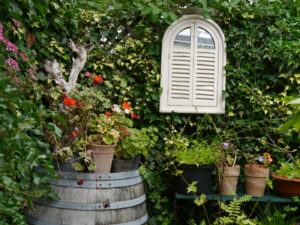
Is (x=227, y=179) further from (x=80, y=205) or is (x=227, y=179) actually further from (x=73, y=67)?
(x=73, y=67)

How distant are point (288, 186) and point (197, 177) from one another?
0.76m

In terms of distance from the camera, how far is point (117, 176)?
1.87 meters

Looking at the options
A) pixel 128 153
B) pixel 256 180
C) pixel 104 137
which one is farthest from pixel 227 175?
pixel 104 137

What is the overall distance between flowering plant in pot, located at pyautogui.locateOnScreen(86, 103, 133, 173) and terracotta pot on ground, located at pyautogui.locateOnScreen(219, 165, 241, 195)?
0.90 metres

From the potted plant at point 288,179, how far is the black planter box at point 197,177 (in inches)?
23.5

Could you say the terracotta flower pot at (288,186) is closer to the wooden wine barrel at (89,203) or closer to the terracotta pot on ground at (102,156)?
the wooden wine barrel at (89,203)

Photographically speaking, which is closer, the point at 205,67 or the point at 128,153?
the point at 128,153

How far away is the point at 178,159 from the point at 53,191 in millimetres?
1082

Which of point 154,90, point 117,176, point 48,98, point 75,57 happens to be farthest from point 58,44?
point 117,176

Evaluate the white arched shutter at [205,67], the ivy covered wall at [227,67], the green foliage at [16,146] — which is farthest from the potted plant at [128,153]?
the white arched shutter at [205,67]

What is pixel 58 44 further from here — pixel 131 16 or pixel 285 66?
pixel 285 66

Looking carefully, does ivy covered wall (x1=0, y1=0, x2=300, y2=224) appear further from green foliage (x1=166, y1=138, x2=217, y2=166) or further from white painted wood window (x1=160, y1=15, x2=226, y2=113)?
green foliage (x1=166, y1=138, x2=217, y2=166)

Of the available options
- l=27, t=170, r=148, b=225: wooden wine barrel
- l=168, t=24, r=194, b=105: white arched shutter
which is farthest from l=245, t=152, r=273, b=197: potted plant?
l=27, t=170, r=148, b=225: wooden wine barrel

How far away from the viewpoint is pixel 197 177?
2.50 meters
